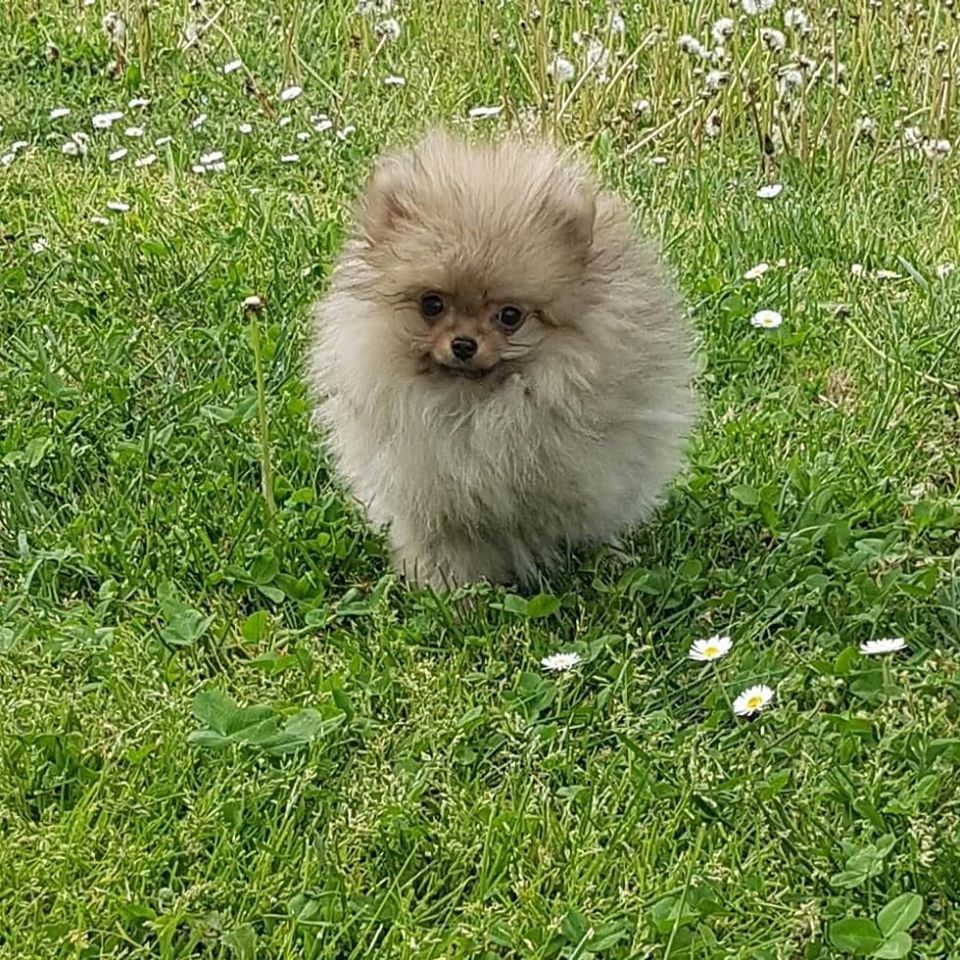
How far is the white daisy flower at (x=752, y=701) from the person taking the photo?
2346 mm

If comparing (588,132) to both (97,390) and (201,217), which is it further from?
(97,390)

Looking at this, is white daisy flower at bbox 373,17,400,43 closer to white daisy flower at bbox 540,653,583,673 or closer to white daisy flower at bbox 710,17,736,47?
white daisy flower at bbox 710,17,736,47

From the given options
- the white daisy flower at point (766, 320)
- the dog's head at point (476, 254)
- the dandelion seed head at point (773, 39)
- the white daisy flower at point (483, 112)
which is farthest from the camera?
the white daisy flower at point (483, 112)

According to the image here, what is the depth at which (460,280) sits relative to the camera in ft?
8.11

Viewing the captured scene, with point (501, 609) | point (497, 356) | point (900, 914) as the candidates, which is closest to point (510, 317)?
point (497, 356)

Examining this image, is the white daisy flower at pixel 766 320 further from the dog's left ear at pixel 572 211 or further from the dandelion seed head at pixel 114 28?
the dandelion seed head at pixel 114 28

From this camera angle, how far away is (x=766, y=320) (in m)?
3.57

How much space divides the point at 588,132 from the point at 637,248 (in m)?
2.04

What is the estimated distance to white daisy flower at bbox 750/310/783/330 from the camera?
3.56 m

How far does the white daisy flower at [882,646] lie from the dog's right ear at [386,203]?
3.24ft

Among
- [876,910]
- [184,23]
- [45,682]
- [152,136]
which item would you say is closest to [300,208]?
[152,136]

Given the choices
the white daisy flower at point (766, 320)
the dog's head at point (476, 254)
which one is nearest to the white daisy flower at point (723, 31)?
the white daisy flower at point (766, 320)

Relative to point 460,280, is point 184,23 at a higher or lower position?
lower

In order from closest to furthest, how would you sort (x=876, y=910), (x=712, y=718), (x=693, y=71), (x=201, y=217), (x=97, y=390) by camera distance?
1. (x=876, y=910)
2. (x=712, y=718)
3. (x=97, y=390)
4. (x=201, y=217)
5. (x=693, y=71)
